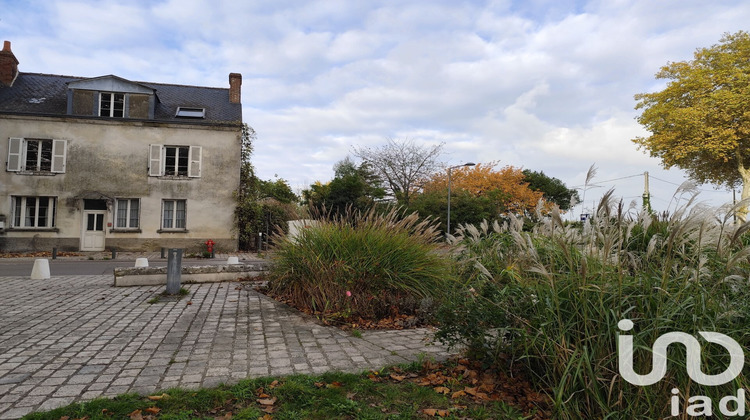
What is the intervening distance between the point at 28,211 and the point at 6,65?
24.4ft

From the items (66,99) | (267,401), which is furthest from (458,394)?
(66,99)

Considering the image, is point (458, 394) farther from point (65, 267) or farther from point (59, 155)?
point (59, 155)

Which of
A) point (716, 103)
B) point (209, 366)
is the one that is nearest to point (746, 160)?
point (716, 103)

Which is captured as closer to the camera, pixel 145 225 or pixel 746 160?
pixel 145 225

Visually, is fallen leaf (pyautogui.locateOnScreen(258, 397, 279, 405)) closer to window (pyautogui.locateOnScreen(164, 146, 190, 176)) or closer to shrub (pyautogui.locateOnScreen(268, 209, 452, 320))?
shrub (pyautogui.locateOnScreen(268, 209, 452, 320))

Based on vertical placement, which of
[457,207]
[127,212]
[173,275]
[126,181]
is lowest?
[173,275]

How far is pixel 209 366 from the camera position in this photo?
361cm

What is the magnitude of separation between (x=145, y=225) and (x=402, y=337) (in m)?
19.1

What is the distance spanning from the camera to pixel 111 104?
20.4 meters

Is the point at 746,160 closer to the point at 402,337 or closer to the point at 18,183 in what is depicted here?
the point at 402,337

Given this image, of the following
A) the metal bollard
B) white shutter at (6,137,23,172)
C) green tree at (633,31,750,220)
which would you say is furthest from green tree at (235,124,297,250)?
green tree at (633,31,750,220)

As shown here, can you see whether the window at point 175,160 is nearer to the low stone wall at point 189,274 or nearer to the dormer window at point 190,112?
the dormer window at point 190,112

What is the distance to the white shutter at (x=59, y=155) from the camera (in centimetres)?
1941

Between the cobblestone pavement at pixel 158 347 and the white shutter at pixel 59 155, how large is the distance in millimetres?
15654
